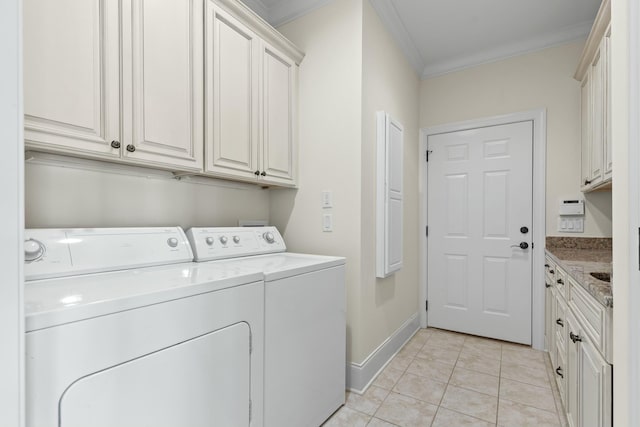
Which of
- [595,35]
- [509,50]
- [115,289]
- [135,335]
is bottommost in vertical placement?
[135,335]

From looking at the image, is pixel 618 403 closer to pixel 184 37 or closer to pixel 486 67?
pixel 184 37

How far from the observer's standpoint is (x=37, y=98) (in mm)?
1091

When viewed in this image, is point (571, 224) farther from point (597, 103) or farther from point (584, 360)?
point (584, 360)

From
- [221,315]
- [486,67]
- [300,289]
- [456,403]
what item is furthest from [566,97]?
[221,315]

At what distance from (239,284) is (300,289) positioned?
395 mm

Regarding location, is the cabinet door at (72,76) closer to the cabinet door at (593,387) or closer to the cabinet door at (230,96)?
the cabinet door at (230,96)

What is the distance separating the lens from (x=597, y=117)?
2062 millimetres

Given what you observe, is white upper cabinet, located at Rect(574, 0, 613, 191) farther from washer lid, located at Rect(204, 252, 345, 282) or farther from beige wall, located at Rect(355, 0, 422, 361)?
washer lid, located at Rect(204, 252, 345, 282)

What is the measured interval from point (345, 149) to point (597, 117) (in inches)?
66.7

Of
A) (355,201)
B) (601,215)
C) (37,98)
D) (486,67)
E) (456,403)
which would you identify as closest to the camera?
(37,98)

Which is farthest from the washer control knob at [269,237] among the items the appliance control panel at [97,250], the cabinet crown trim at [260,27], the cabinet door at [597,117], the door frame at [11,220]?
the cabinet door at [597,117]

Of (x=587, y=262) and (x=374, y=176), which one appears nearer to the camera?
(x=587, y=262)

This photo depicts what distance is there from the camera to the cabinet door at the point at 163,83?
1356mm

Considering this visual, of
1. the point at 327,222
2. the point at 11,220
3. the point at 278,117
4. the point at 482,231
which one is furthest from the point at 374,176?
the point at 11,220
